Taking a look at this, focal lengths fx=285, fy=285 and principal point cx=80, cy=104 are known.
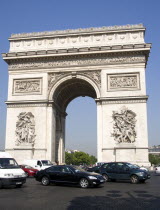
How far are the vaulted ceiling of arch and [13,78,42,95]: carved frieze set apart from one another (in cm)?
199

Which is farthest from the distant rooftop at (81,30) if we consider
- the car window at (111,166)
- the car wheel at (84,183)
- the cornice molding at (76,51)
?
the car wheel at (84,183)

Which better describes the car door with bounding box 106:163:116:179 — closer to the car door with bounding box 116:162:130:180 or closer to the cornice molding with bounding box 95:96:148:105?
the car door with bounding box 116:162:130:180

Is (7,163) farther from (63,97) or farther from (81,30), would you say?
(63,97)

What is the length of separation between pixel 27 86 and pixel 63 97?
5306 millimetres

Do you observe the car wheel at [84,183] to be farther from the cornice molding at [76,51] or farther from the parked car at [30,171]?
the cornice molding at [76,51]

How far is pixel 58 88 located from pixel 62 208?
22.4 meters

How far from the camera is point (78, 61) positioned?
2992 cm

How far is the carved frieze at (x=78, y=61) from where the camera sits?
95.1 feet

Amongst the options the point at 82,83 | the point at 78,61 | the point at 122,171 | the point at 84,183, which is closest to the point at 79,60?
the point at 78,61

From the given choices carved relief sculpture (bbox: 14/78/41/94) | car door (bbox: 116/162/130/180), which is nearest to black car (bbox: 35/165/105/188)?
car door (bbox: 116/162/130/180)

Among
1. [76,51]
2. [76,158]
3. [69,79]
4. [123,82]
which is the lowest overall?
[76,158]

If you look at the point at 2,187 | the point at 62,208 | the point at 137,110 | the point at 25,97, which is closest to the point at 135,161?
the point at 137,110

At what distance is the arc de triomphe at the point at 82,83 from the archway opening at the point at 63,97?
25 cm

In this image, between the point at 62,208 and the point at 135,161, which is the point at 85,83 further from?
the point at 62,208
